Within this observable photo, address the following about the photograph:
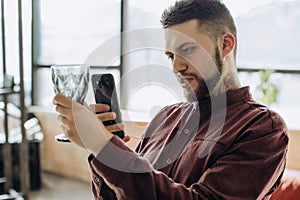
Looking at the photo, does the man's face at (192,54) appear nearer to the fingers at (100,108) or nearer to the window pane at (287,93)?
the fingers at (100,108)

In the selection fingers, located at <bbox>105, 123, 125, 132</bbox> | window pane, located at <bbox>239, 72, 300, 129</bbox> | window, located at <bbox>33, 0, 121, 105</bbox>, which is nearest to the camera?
fingers, located at <bbox>105, 123, 125, 132</bbox>

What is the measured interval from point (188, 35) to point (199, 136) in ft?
0.81

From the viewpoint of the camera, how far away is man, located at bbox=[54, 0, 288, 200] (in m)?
0.82

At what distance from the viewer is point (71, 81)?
0.85m

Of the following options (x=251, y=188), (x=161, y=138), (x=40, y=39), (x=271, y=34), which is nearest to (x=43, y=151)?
(x=40, y=39)

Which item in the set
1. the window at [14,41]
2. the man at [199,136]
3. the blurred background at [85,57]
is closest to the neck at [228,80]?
the man at [199,136]

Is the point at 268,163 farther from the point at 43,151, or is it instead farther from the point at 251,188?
the point at 43,151

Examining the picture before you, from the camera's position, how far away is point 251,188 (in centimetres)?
86

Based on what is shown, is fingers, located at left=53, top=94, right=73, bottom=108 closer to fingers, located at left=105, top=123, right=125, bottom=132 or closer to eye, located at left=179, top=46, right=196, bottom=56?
fingers, located at left=105, top=123, right=125, bottom=132

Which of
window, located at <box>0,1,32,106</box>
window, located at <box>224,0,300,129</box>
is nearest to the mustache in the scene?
window, located at <box>224,0,300,129</box>

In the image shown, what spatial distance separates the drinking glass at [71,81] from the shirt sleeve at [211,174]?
0.38ft

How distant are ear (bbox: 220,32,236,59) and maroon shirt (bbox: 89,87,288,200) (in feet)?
0.33

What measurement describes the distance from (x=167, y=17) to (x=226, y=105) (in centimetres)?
26

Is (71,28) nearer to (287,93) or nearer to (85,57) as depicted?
(85,57)
